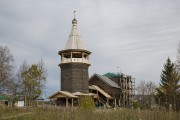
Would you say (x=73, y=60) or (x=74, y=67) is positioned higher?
(x=73, y=60)

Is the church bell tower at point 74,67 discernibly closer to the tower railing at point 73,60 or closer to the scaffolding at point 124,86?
the tower railing at point 73,60

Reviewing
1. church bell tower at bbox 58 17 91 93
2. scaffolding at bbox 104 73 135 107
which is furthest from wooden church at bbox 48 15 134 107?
scaffolding at bbox 104 73 135 107

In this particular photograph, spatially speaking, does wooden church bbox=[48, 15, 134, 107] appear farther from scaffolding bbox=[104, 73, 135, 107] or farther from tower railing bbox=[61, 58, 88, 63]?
scaffolding bbox=[104, 73, 135, 107]

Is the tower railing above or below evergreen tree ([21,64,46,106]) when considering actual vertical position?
above

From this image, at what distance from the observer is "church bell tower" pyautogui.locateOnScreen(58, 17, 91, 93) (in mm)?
42375

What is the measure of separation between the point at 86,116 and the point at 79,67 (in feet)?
105

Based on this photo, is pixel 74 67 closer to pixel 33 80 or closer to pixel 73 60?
pixel 73 60

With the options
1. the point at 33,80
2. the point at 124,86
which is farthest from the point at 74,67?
the point at 124,86

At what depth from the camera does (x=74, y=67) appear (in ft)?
140

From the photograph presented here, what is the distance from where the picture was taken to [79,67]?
42.8 m

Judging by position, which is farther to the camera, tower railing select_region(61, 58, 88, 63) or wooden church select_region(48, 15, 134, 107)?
tower railing select_region(61, 58, 88, 63)

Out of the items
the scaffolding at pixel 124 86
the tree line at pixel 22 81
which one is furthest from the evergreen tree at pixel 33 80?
the scaffolding at pixel 124 86

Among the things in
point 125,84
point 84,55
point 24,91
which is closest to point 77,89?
point 84,55

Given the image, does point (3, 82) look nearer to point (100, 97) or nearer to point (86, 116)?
point (100, 97)
